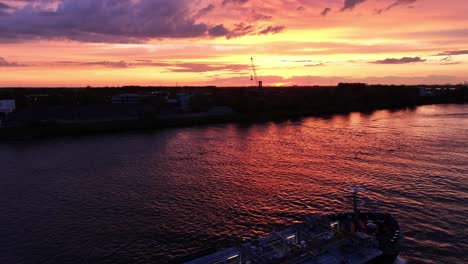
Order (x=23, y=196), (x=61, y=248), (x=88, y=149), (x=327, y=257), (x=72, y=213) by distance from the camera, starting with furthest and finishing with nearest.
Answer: (x=88, y=149)
(x=23, y=196)
(x=72, y=213)
(x=61, y=248)
(x=327, y=257)

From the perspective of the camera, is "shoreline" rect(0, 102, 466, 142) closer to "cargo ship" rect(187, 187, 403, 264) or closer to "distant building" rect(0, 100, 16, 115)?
"distant building" rect(0, 100, 16, 115)

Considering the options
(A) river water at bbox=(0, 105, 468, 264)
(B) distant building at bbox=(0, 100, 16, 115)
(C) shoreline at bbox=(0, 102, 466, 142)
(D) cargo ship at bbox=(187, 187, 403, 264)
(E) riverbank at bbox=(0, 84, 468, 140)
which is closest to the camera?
(D) cargo ship at bbox=(187, 187, 403, 264)

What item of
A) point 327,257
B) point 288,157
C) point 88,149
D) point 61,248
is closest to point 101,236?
point 61,248

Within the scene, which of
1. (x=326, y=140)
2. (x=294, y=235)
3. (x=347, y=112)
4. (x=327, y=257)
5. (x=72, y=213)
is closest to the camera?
(x=327, y=257)

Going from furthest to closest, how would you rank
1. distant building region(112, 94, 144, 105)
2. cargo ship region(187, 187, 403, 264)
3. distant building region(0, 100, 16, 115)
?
distant building region(112, 94, 144, 105), distant building region(0, 100, 16, 115), cargo ship region(187, 187, 403, 264)

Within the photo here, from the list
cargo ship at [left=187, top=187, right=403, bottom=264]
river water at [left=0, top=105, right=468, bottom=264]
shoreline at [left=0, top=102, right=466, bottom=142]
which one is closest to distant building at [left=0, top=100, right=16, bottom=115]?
shoreline at [left=0, top=102, right=466, bottom=142]

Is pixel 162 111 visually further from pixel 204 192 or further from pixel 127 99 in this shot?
pixel 204 192

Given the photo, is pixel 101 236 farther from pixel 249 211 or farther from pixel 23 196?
pixel 23 196
